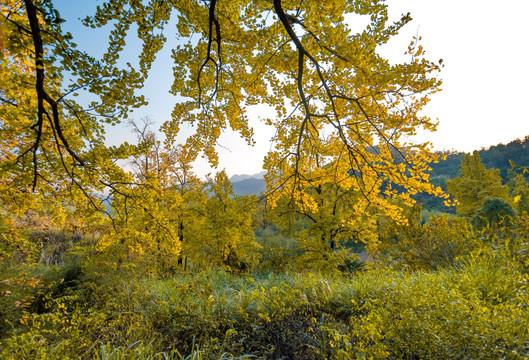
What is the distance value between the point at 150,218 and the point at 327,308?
3223 mm

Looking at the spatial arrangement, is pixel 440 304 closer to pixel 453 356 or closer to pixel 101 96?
pixel 453 356

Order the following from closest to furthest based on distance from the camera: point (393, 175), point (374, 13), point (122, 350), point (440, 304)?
point (440, 304) → point (374, 13) → point (122, 350) → point (393, 175)

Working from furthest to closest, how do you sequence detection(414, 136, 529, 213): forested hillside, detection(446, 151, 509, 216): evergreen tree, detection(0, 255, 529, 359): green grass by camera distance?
1. detection(414, 136, 529, 213): forested hillside
2. detection(446, 151, 509, 216): evergreen tree
3. detection(0, 255, 529, 359): green grass

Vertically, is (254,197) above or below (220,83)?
below

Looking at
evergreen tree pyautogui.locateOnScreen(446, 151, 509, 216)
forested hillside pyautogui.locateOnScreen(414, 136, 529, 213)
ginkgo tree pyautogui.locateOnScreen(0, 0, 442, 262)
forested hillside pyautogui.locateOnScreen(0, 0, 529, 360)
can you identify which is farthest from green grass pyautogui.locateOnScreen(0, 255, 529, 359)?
forested hillside pyautogui.locateOnScreen(414, 136, 529, 213)

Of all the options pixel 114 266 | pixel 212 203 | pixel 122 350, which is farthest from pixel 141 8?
pixel 212 203

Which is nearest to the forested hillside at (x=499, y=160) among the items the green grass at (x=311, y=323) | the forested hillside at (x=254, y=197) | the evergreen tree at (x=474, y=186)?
the evergreen tree at (x=474, y=186)

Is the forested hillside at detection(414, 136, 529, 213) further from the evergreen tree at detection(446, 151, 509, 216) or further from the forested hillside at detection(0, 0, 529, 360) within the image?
the forested hillside at detection(0, 0, 529, 360)

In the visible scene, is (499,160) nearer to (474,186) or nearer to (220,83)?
(474,186)

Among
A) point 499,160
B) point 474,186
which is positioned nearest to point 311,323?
point 474,186

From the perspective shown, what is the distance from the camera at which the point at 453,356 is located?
1.97m

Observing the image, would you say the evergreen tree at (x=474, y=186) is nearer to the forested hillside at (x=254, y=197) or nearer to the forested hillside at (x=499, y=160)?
the forested hillside at (x=254, y=197)

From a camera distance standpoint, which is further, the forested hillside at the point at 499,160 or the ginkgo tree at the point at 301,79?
the forested hillside at the point at 499,160

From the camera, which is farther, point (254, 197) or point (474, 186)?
point (474, 186)
